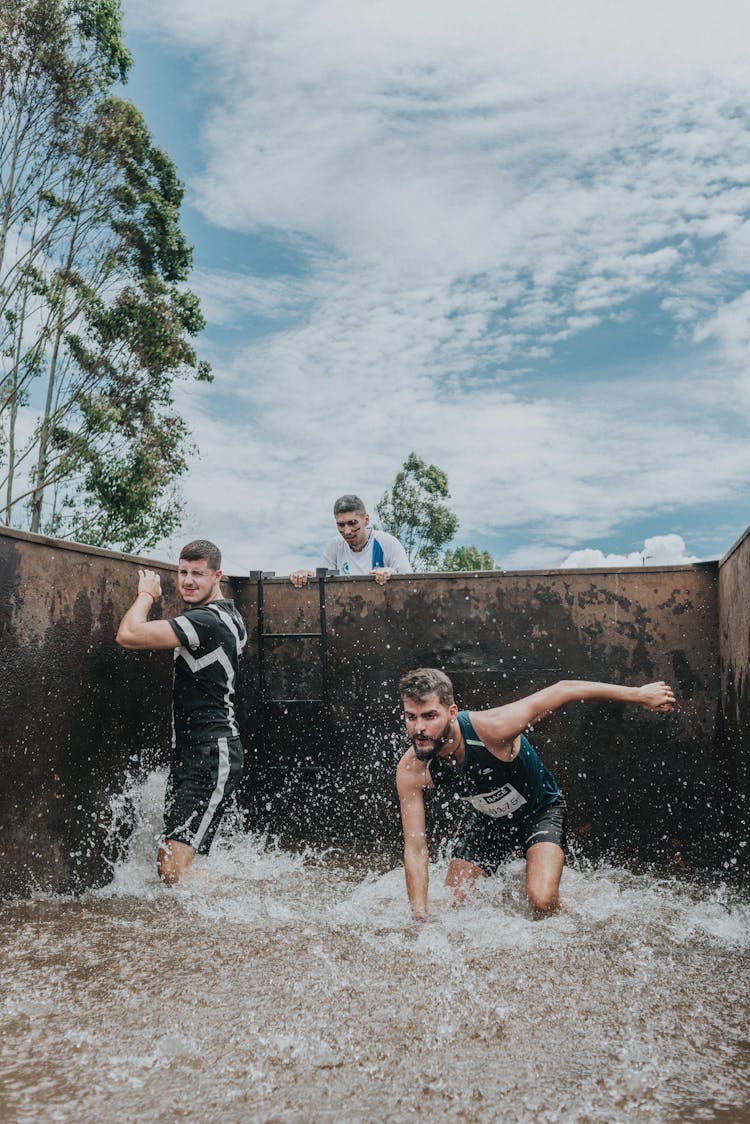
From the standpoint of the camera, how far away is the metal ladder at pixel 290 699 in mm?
A: 6363

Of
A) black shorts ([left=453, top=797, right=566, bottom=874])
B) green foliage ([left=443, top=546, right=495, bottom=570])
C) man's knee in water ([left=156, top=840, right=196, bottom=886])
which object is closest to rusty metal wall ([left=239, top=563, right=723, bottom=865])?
black shorts ([left=453, top=797, right=566, bottom=874])

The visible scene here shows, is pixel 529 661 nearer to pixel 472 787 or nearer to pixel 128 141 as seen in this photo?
pixel 472 787

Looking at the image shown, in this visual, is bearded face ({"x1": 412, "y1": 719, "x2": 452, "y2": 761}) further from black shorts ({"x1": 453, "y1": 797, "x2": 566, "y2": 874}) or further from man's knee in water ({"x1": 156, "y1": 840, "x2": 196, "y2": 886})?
man's knee in water ({"x1": 156, "y1": 840, "x2": 196, "y2": 886})

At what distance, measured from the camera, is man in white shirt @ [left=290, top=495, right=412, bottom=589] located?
6523 millimetres

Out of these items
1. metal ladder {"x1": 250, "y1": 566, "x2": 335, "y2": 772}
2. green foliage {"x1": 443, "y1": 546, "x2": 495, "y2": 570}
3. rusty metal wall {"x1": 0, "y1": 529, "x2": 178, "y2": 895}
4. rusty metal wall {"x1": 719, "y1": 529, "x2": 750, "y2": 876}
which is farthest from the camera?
green foliage {"x1": 443, "y1": 546, "x2": 495, "y2": 570}

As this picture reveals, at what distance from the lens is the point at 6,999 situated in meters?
3.21

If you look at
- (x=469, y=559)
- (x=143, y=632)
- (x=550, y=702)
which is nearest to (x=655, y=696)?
(x=550, y=702)

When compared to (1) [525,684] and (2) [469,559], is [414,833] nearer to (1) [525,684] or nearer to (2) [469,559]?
(1) [525,684]

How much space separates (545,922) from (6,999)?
7.79 feet

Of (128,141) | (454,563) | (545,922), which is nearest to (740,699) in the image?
(545,922)

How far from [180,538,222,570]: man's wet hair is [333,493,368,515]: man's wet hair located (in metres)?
1.52

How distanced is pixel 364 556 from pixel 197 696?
2096 millimetres

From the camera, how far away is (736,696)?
538cm

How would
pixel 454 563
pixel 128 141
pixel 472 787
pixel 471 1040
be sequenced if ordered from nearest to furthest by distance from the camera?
pixel 471 1040, pixel 472 787, pixel 128 141, pixel 454 563
